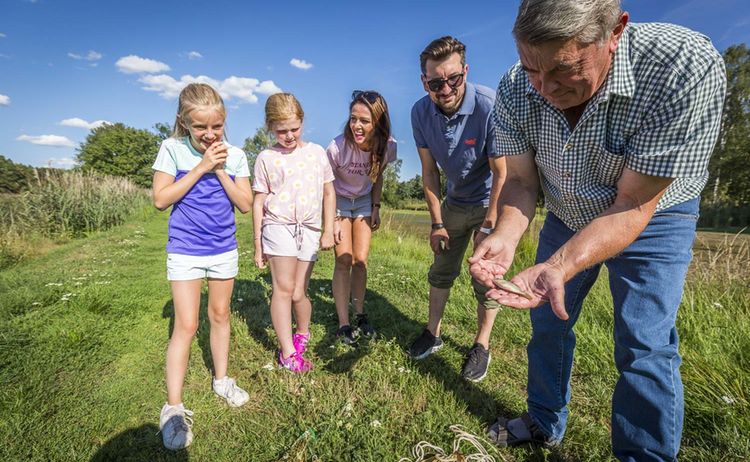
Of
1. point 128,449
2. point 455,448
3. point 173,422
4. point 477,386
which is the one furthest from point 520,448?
point 128,449

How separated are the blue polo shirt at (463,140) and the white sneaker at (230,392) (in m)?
2.06

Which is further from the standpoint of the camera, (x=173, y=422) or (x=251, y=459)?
(x=173, y=422)

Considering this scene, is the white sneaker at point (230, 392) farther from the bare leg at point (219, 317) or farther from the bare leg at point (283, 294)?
the bare leg at point (283, 294)

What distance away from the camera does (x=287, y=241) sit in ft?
9.09

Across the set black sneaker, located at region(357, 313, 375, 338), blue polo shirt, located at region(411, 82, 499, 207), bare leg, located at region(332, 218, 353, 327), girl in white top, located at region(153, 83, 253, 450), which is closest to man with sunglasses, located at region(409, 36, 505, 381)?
blue polo shirt, located at region(411, 82, 499, 207)

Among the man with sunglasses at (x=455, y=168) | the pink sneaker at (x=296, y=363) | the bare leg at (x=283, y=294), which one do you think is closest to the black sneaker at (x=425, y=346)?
the man with sunglasses at (x=455, y=168)

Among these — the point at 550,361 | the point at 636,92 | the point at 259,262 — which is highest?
the point at 636,92

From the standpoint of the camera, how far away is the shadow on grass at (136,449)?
2090 mm

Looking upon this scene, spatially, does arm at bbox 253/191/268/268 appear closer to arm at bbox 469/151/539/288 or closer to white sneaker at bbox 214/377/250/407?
white sneaker at bbox 214/377/250/407

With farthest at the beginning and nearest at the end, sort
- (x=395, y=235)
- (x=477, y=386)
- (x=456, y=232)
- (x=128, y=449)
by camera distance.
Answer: (x=395, y=235) < (x=456, y=232) < (x=477, y=386) < (x=128, y=449)

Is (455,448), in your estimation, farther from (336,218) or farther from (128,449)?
(336,218)

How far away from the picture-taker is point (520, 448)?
81.8 inches

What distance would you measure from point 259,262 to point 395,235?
6842mm

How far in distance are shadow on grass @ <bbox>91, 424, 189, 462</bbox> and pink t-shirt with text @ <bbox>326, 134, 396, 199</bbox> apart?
2.10 meters
